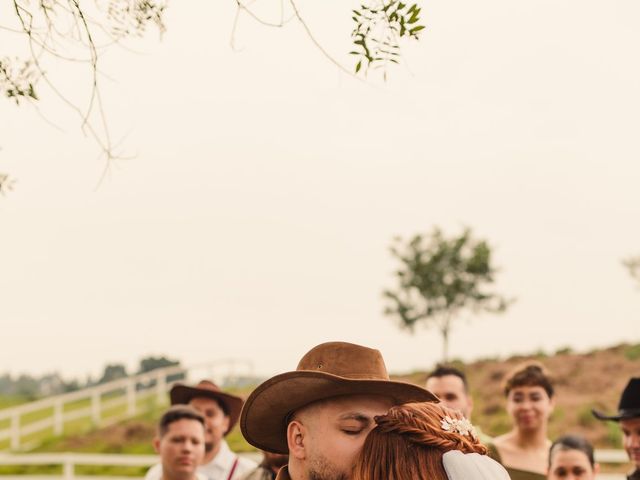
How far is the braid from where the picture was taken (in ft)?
10.1

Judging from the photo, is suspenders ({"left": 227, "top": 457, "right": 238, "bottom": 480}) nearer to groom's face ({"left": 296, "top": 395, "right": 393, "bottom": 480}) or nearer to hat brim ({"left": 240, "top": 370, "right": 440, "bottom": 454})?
hat brim ({"left": 240, "top": 370, "right": 440, "bottom": 454})

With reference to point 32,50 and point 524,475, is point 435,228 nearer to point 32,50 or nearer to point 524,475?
point 524,475

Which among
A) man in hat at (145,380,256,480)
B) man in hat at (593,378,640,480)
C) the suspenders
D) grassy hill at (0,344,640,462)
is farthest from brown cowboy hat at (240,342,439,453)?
grassy hill at (0,344,640,462)

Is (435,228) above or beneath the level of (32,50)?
above

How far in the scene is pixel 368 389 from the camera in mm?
3666

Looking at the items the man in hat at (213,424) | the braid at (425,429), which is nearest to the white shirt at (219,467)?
the man in hat at (213,424)

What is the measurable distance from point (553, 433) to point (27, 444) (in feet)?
45.9

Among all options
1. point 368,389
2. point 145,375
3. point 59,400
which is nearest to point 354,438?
point 368,389

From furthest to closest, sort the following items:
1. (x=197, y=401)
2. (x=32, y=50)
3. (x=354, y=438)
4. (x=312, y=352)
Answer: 1. (x=197, y=401)
2. (x=32, y=50)
3. (x=312, y=352)
4. (x=354, y=438)

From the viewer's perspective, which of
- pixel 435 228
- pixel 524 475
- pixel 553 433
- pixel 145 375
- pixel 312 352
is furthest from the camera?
pixel 435 228

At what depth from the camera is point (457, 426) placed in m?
3.19

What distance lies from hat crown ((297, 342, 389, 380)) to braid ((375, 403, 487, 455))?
46 centimetres

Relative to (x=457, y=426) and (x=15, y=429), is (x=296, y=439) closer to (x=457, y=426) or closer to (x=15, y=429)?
(x=457, y=426)

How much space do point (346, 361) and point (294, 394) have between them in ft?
0.76
